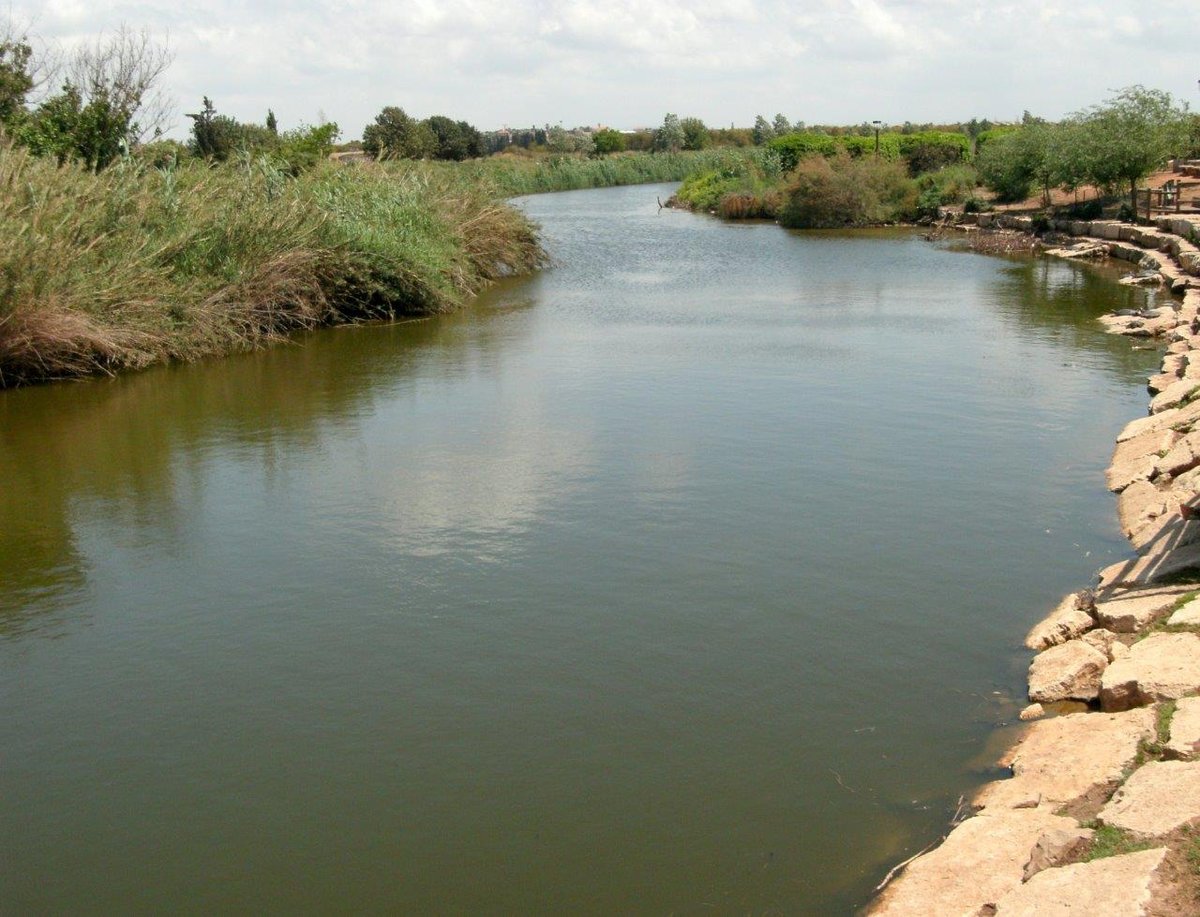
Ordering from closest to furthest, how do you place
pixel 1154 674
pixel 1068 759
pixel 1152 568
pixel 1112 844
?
pixel 1112 844
pixel 1068 759
pixel 1154 674
pixel 1152 568

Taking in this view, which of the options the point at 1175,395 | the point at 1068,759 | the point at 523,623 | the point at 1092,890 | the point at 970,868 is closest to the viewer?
the point at 1092,890

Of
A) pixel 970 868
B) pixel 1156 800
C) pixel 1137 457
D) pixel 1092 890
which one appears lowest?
pixel 970 868

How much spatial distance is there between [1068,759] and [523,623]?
365 cm

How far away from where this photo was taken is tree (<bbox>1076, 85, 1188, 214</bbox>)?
31281 mm

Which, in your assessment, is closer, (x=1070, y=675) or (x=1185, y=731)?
(x=1185, y=731)

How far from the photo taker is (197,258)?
19.1 metres

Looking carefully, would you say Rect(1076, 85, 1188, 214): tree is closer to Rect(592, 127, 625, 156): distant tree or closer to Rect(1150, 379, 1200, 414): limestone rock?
Rect(1150, 379, 1200, 414): limestone rock

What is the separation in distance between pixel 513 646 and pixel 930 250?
2915cm

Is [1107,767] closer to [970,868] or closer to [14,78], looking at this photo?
[970,868]

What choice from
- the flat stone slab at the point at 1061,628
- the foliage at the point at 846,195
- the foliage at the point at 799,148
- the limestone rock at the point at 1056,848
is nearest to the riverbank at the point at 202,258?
the flat stone slab at the point at 1061,628

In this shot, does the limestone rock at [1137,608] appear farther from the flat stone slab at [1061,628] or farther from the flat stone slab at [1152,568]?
the flat stone slab at [1152,568]

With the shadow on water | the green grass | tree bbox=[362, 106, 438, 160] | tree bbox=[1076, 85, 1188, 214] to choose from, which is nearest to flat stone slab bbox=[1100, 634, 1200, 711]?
the green grass

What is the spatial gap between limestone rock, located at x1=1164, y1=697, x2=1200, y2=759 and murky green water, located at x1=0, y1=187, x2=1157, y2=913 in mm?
1026

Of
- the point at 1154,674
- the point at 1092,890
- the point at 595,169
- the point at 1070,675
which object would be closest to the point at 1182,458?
the point at 1070,675
